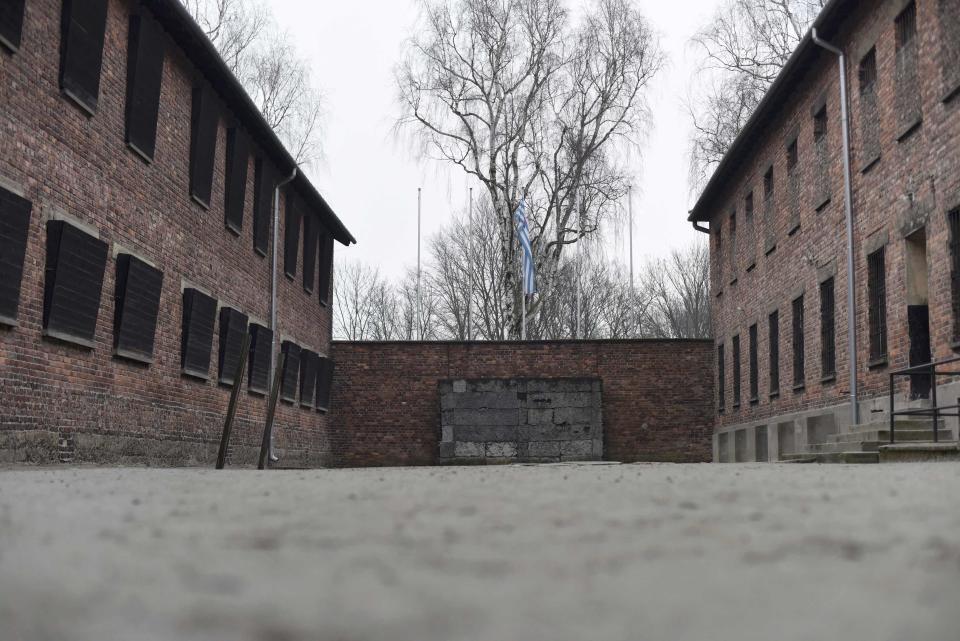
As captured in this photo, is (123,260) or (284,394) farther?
(284,394)

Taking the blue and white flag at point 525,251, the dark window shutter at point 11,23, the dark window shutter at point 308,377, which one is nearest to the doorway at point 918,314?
the dark window shutter at point 11,23

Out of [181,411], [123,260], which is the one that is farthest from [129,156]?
[181,411]

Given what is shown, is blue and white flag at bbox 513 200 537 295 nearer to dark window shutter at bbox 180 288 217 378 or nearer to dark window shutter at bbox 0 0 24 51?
dark window shutter at bbox 180 288 217 378

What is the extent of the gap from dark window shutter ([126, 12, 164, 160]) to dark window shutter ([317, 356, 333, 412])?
12219 mm

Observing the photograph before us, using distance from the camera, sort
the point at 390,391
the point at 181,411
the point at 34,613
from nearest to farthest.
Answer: the point at 34,613 < the point at 181,411 < the point at 390,391

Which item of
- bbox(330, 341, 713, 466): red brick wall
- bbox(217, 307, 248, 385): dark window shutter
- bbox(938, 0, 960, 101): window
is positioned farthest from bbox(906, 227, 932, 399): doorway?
bbox(330, 341, 713, 466): red brick wall

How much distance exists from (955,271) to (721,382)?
587 inches

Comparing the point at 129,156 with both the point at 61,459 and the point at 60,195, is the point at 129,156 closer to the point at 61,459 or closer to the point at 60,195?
the point at 60,195

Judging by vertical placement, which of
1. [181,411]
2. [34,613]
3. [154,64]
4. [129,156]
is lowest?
[34,613]

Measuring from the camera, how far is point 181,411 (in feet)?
58.5

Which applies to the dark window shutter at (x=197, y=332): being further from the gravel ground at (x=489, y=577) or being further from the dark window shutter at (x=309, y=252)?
the gravel ground at (x=489, y=577)

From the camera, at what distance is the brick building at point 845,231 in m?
15.1

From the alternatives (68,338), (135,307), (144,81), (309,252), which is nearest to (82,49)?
(144,81)

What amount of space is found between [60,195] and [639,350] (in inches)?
731
